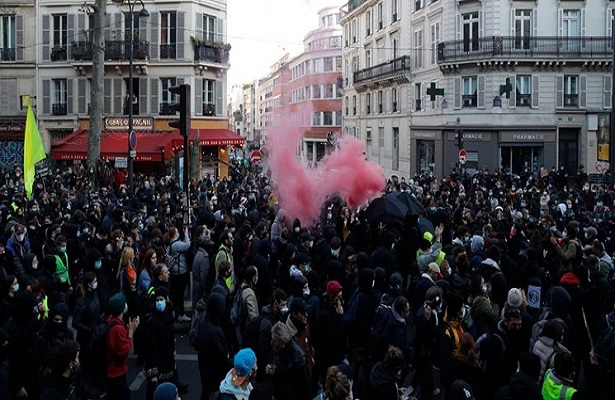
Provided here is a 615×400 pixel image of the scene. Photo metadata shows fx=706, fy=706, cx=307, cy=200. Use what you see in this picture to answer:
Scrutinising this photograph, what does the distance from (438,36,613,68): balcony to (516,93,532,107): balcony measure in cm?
188

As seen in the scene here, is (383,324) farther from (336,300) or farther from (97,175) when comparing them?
(97,175)

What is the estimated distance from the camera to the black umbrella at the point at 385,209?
14859 mm

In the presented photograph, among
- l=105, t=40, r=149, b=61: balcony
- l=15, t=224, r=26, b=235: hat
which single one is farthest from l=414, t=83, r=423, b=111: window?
l=15, t=224, r=26, b=235: hat

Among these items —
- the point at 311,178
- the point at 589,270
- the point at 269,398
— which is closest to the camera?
the point at 269,398

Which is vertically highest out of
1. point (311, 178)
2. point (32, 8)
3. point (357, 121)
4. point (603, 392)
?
point (32, 8)

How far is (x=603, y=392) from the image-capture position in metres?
6.30

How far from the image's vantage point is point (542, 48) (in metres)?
36.9

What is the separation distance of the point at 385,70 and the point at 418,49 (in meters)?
5.29

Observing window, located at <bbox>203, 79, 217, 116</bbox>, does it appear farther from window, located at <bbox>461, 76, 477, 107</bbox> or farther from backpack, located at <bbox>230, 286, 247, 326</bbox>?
backpack, located at <bbox>230, 286, 247, 326</bbox>

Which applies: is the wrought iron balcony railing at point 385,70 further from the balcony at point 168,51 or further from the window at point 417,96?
the balcony at point 168,51

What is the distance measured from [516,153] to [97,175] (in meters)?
22.6

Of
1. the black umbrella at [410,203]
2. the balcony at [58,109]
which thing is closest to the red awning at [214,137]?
the balcony at [58,109]

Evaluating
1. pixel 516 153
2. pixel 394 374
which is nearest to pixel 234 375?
pixel 394 374

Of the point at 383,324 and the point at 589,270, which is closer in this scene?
the point at 383,324
